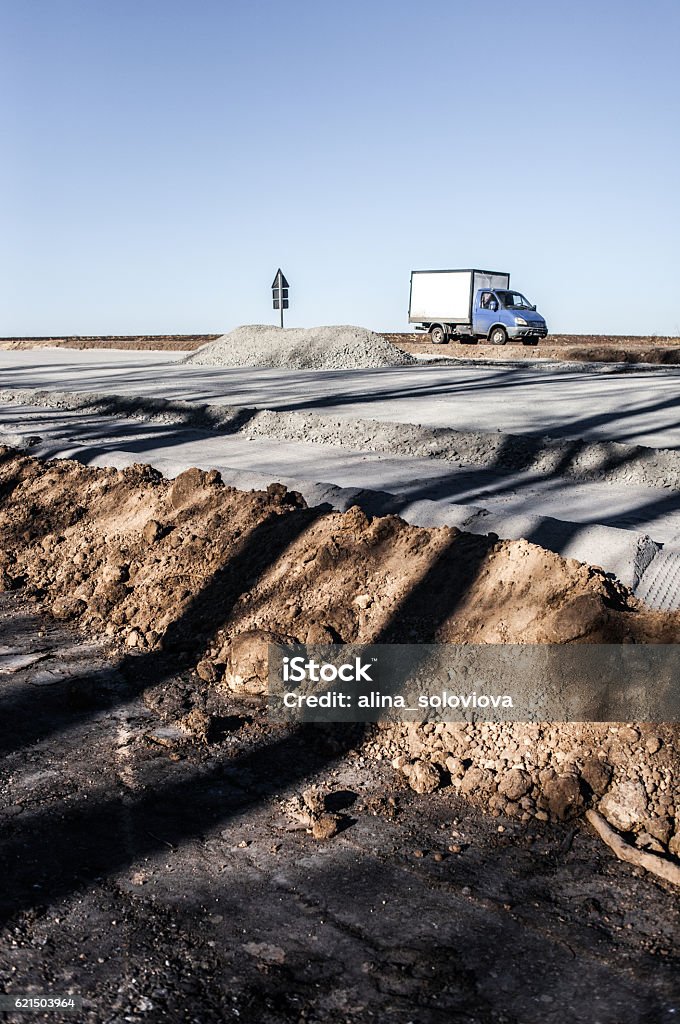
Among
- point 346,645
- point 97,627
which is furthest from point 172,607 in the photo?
point 346,645

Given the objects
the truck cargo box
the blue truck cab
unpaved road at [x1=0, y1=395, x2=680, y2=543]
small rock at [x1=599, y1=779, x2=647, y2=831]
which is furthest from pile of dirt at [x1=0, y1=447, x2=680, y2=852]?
the truck cargo box

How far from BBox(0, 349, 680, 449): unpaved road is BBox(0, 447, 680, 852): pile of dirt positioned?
172 inches

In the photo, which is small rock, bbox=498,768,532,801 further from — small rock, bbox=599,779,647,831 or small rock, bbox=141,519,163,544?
small rock, bbox=141,519,163,544

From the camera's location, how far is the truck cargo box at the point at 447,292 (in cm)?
3166

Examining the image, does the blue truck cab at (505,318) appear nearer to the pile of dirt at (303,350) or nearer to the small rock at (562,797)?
the pile of dirt at (303,350)

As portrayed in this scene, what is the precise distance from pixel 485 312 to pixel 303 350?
11821 mm

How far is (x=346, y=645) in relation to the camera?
432 cm

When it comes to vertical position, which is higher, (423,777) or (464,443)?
(464,443)

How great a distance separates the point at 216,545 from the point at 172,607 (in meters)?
0.55

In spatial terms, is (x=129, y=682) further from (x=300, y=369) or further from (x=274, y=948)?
(x=300, y=369)

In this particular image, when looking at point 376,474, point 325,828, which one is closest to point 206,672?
point 325,828

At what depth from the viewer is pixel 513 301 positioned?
31484 mm

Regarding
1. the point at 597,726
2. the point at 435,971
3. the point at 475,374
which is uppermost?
the point at 475,374

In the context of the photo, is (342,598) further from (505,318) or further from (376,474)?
(505,318)
